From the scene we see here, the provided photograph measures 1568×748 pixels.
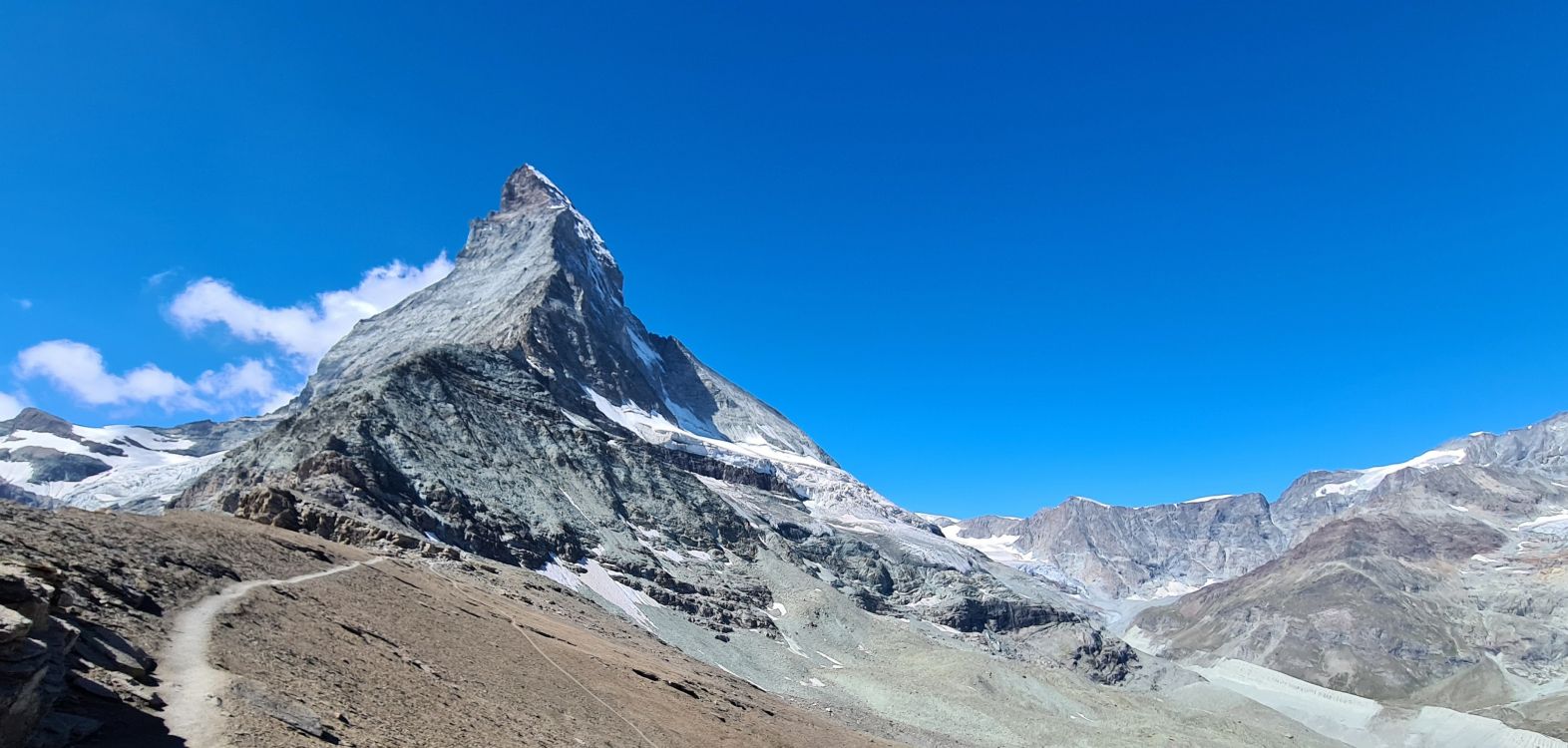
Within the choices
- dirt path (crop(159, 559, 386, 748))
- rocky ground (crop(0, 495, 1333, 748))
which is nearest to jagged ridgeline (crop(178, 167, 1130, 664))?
rocky ground (crop(0, 495, 1333, 748))

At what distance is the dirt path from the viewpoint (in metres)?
15.7

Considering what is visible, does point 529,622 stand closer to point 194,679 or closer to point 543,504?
point 194,679

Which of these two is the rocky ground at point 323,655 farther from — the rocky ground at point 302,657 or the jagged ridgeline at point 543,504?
the jagged ridgeline at point 543,504

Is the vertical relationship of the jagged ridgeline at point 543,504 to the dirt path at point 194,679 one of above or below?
above

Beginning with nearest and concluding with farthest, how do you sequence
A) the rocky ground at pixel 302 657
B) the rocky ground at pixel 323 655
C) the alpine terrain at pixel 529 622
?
the rocky ground at pixel 302 657 → the rocky ground at pixel 323 655 → the alpine terrain at pixel 529 622

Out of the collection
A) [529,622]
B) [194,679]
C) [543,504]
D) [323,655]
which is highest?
[543,504]

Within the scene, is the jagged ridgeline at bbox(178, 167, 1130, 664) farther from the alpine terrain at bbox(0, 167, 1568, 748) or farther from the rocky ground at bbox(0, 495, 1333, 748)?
the rocky ground at bbox(0, 495, 1333, 748)

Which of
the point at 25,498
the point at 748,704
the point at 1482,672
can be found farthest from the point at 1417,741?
the point at 25,498

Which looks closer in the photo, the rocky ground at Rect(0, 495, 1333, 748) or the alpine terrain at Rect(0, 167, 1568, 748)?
the rocky ground at Rect(0, 495, 1333, 748)

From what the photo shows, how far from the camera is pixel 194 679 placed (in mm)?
18359

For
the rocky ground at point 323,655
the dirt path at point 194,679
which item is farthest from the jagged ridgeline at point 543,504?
the dirt path at point 194,679

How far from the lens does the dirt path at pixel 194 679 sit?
51.5 ft

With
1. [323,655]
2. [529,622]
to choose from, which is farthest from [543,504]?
[323,655]

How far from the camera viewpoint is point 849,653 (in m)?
→ 101
